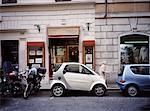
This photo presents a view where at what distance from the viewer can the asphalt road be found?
508 inches

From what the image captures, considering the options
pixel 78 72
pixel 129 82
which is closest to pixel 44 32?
pixel 78 72

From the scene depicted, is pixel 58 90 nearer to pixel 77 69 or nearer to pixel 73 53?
pixel 77 69

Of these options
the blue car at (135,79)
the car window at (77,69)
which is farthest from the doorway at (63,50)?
the blue car at (135,79)

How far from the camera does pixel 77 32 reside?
2177cm

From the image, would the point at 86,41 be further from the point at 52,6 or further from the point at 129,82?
the point at 129,82

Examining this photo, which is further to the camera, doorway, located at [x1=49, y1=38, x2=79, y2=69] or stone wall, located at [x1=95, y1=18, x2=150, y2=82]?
doorway, located at [x1=49, y1=38, x2=79, y2=69]

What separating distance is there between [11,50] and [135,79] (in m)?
9.49

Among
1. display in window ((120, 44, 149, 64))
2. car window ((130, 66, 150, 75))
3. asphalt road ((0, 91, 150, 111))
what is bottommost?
asphalt road ((0, 91, 150, 111))

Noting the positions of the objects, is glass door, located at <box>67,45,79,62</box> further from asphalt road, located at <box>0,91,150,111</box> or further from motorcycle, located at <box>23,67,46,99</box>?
asphalt road, located at <box>0,91,150,111</box>

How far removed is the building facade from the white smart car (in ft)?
16.6

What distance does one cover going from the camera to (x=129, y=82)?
1616 cm

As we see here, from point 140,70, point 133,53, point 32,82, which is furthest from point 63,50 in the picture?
point 140,70

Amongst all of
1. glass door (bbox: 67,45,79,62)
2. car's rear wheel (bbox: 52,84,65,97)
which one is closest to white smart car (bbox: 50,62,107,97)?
car's rear wheel (bbox: 52,84,65,97)

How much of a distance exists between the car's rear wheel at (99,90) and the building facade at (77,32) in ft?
16.5
